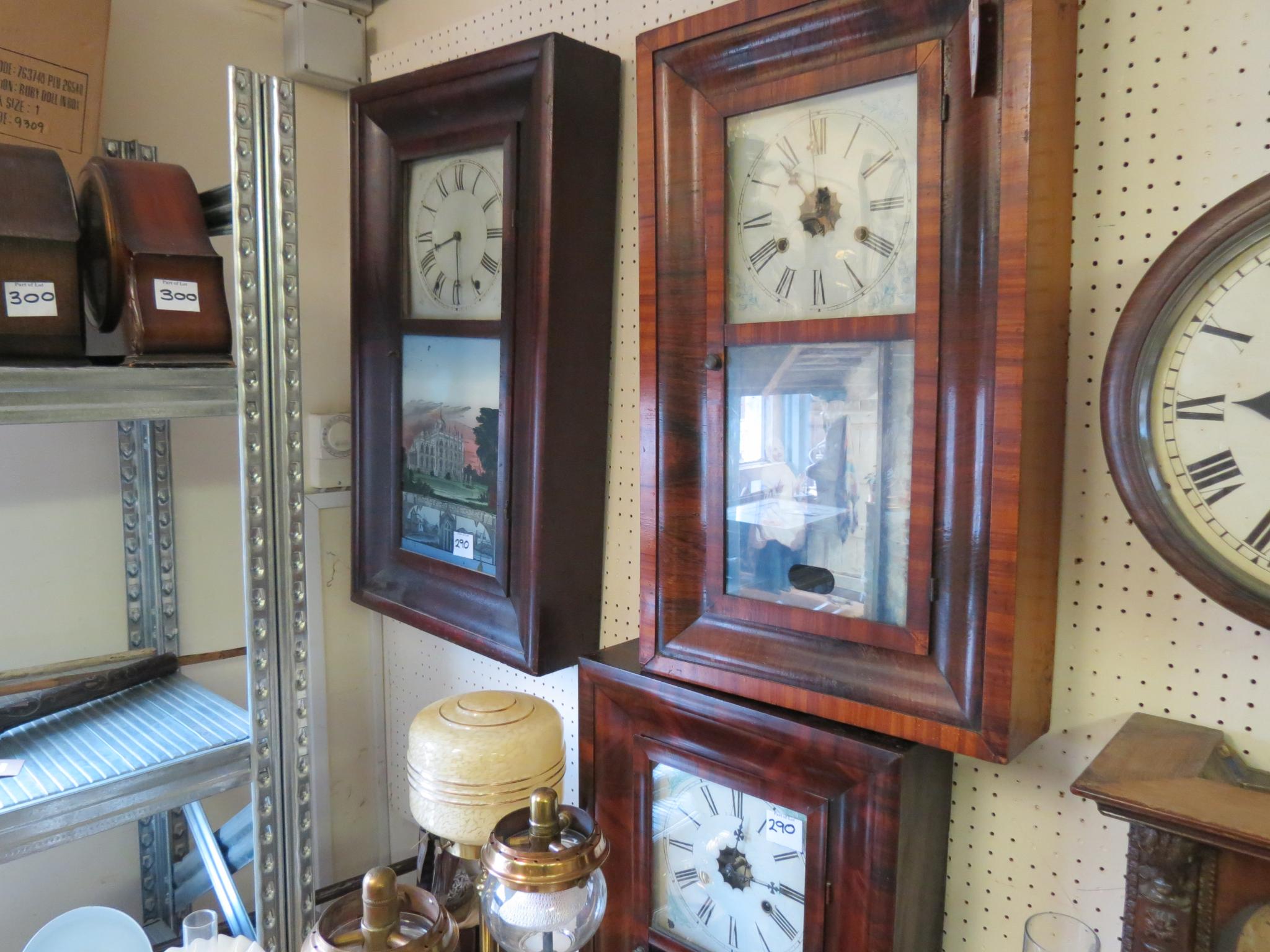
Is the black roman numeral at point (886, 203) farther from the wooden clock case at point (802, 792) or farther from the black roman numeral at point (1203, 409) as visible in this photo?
the wooden clock case at point (802, 792)

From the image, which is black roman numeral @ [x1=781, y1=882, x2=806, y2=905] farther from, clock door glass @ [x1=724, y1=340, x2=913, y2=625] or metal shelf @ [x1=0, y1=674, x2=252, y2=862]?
metal shelf @ [x1=0, y1=674, x2=252, y2=862]

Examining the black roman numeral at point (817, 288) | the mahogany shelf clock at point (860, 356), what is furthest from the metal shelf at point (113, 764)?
the black roman numeral at point (817, 288)

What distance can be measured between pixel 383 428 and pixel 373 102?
1.74 feet

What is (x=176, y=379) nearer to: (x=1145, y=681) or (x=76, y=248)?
(x=76, y=248)

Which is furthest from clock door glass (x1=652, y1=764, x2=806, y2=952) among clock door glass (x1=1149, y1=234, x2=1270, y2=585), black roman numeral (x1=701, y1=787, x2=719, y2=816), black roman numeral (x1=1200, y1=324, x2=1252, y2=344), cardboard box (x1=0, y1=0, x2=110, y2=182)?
cardboard box (x1=0, y1=0, x2=110, y2=182)

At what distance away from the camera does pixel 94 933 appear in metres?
1.04

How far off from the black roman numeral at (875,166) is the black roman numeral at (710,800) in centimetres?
69

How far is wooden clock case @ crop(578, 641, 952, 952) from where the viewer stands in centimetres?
86

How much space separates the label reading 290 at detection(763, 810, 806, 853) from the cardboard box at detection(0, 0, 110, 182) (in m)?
1.30

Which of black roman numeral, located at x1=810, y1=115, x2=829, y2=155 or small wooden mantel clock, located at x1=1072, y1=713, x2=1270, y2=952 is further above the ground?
black roman numeral, located at x1=810, y1=115, x2=829, y2=155

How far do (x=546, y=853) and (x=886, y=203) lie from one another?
64 cm

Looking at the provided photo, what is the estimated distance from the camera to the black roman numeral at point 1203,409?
0.69 metres

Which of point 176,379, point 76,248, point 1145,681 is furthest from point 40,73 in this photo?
point 1145,681

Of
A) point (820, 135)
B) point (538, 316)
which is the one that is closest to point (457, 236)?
point (538, 316)
